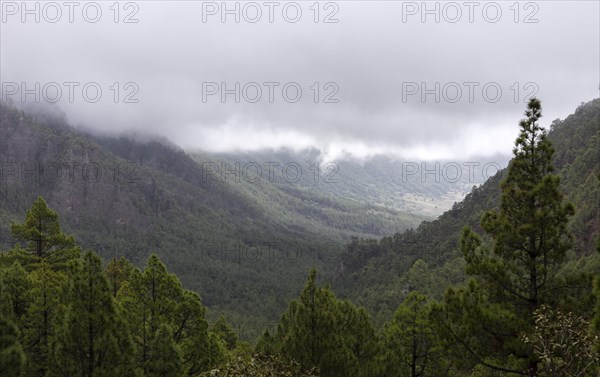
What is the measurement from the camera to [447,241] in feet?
468

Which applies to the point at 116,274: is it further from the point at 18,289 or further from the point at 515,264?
the point at 515,264

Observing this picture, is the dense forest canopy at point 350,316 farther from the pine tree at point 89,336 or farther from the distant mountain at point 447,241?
the distant mountain at point 447,241

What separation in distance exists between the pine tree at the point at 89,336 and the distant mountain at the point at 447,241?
7688 cm

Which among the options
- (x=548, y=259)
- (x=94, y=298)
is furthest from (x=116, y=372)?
(x=548, y=259)

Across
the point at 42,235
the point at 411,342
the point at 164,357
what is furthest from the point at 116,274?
the point at 411,342

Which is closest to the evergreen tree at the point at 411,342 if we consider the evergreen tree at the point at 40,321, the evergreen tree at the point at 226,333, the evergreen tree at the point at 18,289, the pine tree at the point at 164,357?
the pine tree at the point at 164,357

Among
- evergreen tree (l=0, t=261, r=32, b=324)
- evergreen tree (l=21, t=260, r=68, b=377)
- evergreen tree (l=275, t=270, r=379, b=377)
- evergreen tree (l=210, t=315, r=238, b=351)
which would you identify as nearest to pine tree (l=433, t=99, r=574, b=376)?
evergreen tree (l=275, t=270, r=379, b=377)

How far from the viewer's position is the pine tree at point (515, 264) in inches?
642

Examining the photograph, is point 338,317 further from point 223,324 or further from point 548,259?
point 223,324

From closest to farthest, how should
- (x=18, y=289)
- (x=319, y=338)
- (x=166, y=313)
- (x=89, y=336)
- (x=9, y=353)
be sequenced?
1. (x=9, y=353)
2. (x=89, y=336)
3. (x=18, y=289)
4. (x=166, y=313)
5. (x=319, y=338)

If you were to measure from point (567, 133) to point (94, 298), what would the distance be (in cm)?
16497

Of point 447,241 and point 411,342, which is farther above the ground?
point 411,342

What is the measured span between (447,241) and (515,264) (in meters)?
131

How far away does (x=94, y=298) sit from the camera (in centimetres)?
1880
